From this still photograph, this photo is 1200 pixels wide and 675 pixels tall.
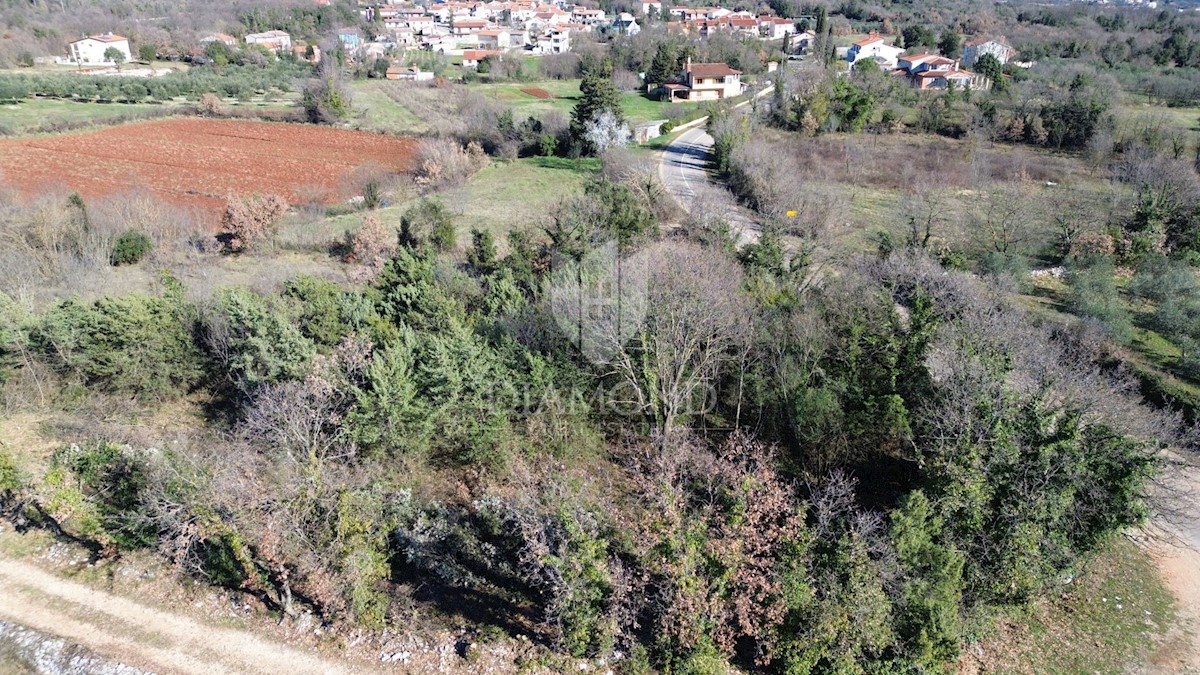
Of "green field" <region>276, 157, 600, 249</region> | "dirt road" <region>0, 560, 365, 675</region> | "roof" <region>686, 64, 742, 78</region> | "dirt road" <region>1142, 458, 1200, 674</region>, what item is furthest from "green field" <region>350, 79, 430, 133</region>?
"dirt road" <region>1142, 458, 1200, 674</region>

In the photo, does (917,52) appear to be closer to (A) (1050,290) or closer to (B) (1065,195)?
(B) (1065,195)

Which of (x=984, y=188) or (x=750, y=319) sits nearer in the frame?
(x=750, y=319)

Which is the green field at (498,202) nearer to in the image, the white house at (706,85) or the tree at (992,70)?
the white house at (706,85)

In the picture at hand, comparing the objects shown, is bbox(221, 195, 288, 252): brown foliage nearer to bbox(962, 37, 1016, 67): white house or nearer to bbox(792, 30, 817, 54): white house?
bbox(962, 37, 1016, 67): white house

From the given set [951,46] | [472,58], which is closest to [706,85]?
[951,46]

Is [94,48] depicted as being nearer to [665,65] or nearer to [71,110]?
[71,110]

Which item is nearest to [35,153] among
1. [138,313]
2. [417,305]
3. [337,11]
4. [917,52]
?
[138,313]
